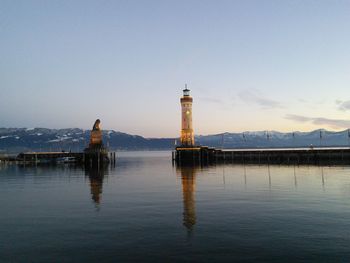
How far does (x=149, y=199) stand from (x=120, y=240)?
1639 cm

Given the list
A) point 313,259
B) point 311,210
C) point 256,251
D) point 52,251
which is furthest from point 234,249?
point 311,210

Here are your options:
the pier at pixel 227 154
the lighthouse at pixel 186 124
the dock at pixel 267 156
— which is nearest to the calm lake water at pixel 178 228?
the dock at pixel 267 156

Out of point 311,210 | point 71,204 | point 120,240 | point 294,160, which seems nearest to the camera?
point 120,240

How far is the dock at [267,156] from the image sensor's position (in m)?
103

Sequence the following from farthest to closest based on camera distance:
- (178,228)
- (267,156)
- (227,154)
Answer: (227,154) → (267,156) → (178,228)

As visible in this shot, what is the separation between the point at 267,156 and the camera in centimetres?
11400

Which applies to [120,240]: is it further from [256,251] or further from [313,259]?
[313,259]

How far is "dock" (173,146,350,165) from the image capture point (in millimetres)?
102562

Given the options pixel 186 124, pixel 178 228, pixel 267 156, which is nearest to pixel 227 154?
pixel 267 156

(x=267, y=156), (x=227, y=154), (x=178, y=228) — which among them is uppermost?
(x=227, y=154)

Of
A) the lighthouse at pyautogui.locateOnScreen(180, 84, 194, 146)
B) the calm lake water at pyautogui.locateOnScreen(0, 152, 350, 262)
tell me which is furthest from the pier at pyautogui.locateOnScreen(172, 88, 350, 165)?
the calm lake water at pyautogui.locateOnScreen(0, 152, 350, 262)

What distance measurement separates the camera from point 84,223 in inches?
979

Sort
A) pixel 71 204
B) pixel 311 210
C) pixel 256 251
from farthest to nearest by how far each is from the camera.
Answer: pixel 71 204 → pixel 311 210 → pixel 256 251

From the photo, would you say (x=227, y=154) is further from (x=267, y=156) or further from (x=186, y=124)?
(x=186, y=124)
